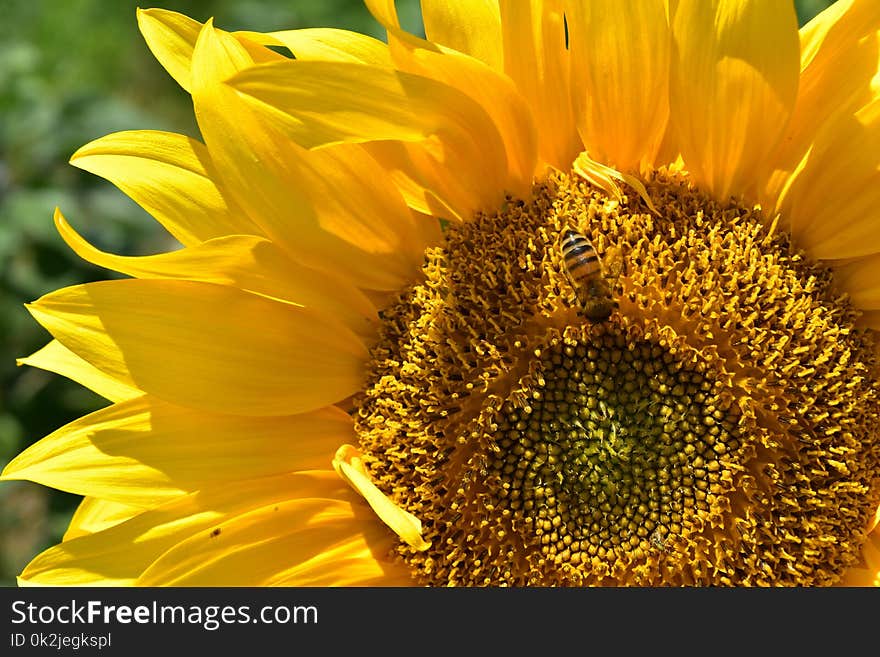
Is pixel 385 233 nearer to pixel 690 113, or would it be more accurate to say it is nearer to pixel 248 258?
pixel 248 258

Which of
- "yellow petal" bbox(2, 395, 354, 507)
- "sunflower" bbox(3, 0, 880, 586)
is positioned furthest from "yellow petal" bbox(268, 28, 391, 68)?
"yellow petal" bbox(2, 395, 354, 507)

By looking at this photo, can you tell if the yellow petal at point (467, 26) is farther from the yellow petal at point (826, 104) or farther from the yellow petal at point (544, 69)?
the yellow petal at point (826, 104)

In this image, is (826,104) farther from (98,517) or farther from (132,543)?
(98,517)

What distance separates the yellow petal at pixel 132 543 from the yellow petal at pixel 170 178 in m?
0.59

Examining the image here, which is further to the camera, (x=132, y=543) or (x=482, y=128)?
(x=132, y=543)

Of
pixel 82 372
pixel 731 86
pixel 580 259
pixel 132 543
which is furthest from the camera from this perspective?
pixel 82 372

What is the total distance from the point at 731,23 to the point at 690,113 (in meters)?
0.20

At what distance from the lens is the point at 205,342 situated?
2404mm

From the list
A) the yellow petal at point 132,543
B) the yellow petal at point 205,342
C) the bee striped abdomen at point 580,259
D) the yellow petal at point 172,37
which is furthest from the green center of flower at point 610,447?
the yellow petal at point 172,37

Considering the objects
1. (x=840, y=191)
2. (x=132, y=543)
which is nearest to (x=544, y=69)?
(x=840, y=191)

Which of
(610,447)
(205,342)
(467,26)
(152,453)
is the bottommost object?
(610,447)

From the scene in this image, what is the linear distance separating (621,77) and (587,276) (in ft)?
1.44

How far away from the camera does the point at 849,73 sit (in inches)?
87.2

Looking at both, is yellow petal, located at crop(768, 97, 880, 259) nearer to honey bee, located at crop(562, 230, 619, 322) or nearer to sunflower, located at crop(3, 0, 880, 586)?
sunflower, located at crop(3, 0, 880, 586)
